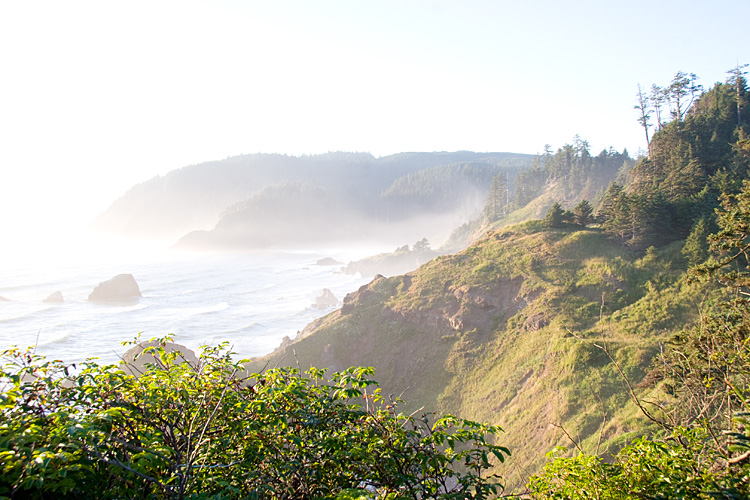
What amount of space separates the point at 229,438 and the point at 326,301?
172 ft

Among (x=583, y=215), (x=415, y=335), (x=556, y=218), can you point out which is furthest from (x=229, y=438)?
(x=583, y=215)

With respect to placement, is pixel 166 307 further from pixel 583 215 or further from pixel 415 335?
pixel 583 215

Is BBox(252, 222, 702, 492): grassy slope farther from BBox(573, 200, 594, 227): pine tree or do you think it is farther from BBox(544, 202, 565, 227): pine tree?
BBox(573, 200, 594, 227): pine tree

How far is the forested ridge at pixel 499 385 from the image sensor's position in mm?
3529

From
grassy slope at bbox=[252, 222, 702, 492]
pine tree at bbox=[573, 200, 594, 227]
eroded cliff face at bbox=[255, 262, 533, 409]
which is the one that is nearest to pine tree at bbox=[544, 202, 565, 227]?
pine tree at bbox=[573, 200, 594, 227]

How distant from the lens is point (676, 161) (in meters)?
36.8

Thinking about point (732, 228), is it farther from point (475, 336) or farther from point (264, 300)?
point (264, 300)

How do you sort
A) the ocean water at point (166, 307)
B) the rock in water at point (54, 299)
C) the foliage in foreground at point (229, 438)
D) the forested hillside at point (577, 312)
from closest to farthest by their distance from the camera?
the foliage in foreground at point (229, 438) → the forested hillside at point (577, 312) → the ocean water at point (166, 307) → the rock in water at point (54, 299)

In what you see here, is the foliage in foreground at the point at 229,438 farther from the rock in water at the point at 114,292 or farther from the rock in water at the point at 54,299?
the rock in water at the point at 54,299

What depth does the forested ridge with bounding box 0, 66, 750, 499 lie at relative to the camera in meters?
3.53

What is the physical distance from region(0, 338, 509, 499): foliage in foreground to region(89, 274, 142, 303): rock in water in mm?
62231

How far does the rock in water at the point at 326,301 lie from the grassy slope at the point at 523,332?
17750 mm

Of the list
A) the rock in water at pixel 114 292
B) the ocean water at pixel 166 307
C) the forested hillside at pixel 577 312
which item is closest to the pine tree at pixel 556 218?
the forested hillside at pixel 577 312

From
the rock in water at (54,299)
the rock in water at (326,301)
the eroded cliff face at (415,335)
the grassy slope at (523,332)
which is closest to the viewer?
the grassy slope at (523,332)
